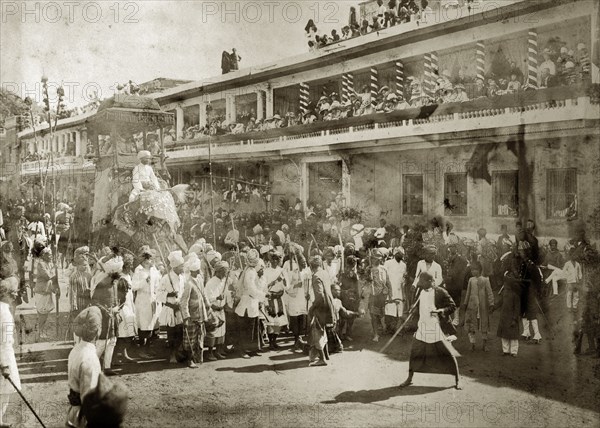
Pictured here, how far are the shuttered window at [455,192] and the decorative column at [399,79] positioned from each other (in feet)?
7.69

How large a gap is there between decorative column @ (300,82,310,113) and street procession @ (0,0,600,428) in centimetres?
5

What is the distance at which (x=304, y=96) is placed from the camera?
489 inches

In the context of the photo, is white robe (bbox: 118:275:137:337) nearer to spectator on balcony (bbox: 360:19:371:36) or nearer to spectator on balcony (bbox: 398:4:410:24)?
spectator on balcony (bbox: 360:19:371:36)

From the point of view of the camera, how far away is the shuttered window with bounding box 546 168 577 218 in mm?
9347

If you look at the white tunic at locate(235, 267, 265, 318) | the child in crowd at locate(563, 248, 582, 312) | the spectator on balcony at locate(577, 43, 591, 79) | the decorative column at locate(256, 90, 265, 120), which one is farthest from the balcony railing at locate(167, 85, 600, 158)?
the white tunic at locate(235, 267, 265, 318)

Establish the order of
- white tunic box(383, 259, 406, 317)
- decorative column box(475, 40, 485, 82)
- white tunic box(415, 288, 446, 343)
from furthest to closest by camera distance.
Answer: decorative column box(475, 40, 485, 82) → white tunic box(383, 259, 406, 317) → white tunic box(415, 288, 446, 343)

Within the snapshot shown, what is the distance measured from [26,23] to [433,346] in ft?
20.6

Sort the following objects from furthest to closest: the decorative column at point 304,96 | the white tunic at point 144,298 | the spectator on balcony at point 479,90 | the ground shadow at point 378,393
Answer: the decorative column at point 304,96
the spectator on balcony at point 479,90
the white tunic at point 144,298
the ground shadow at point 378,393

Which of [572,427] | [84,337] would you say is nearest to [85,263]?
[84,337]

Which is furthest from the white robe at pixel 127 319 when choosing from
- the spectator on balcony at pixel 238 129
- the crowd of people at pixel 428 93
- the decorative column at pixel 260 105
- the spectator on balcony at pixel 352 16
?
the decorative column at pixel 260 105

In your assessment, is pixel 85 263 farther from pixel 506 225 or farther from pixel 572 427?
pixel 506 225

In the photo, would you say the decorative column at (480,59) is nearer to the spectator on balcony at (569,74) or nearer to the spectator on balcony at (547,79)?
the spectator on balcony at (547,79)

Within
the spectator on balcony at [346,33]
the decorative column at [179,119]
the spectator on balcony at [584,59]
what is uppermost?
the spectator on balcony at [346,33]

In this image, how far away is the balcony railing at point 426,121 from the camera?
9102 millimetres
